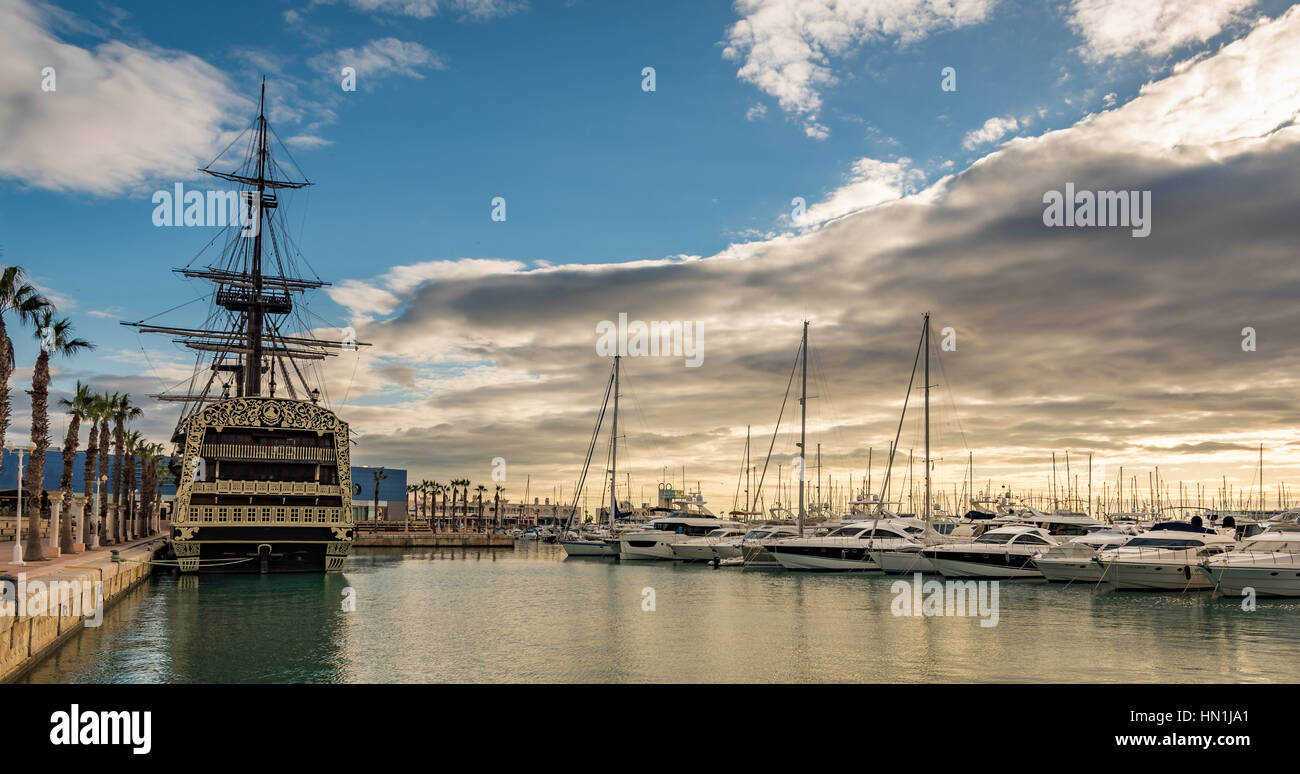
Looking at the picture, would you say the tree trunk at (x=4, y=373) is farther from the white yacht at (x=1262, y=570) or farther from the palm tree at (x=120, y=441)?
the white yacht at (x=1262, y=570)

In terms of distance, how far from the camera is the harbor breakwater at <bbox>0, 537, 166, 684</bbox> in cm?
1953

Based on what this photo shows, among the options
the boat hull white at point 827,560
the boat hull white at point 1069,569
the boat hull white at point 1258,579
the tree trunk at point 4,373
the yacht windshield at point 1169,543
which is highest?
the tree trunk at point 4,373

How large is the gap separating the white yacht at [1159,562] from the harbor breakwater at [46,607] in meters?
46.5

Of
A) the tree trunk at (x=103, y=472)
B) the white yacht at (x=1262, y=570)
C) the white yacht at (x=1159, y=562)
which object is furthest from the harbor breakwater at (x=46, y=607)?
the white yacht at (x=1159, y=562)

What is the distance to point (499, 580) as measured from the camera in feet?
201

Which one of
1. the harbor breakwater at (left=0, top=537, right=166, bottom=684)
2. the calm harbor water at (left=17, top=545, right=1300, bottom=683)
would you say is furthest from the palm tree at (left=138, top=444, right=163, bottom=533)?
the harbor breakwater at (left=0, top=537, right=166, bottom=684)

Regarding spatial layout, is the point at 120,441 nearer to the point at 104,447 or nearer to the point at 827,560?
the point at 104,447

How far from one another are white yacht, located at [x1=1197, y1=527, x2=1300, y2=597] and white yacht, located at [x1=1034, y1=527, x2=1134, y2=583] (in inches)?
311

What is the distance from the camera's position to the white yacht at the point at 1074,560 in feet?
166

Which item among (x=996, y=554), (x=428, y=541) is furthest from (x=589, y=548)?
(x=996, y=554)

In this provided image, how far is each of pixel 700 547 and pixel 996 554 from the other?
2863 centimetres

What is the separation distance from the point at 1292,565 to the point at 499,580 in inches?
1789
